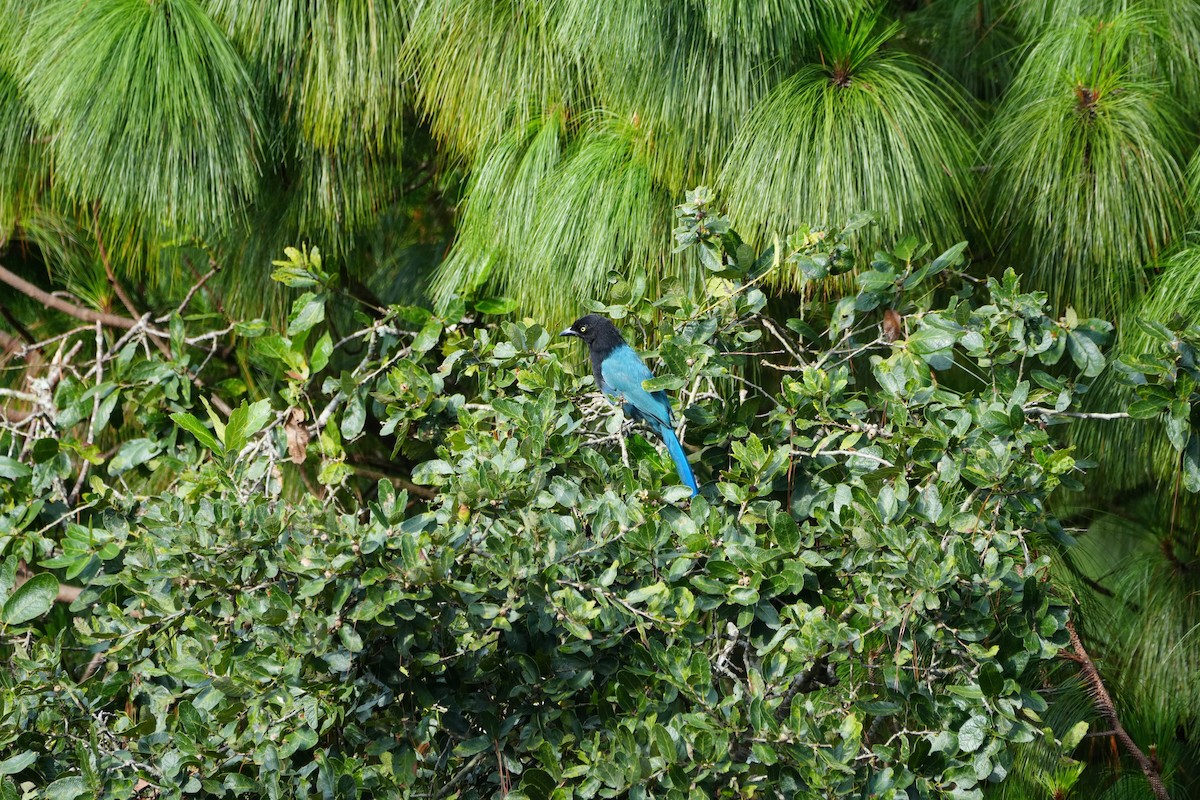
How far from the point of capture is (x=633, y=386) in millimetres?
2158

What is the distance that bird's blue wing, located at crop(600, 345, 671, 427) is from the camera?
207cm

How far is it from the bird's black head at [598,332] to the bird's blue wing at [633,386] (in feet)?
0.11

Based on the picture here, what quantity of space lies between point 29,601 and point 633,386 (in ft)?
3.70

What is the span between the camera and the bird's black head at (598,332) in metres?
2.37

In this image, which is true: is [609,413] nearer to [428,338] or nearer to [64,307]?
[428,338]

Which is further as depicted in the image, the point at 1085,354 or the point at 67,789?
the point at 1085,354

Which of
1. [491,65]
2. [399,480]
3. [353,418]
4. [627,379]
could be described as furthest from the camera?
[399,480]

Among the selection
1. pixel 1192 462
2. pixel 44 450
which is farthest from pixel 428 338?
pixel 1192 462

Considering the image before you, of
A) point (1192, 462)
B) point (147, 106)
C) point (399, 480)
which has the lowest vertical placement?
point (399, 480)

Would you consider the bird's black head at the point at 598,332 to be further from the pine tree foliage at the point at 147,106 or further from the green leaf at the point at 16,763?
the green leaf at the point at 16,763

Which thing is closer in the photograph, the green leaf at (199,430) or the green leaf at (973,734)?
the green leaf at (973,734)

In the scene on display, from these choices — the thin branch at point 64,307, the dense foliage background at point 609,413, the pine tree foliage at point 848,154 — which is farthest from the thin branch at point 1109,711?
the thin branch at point 64,307

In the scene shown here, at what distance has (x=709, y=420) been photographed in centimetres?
188

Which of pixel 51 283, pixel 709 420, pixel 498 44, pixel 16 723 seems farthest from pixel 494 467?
pixel 51 283
